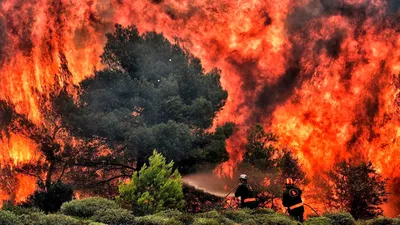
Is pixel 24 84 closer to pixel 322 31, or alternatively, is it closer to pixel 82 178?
pixel 82 178

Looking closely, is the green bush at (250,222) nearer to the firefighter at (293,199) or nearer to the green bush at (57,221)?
the firefighter at (293,199)

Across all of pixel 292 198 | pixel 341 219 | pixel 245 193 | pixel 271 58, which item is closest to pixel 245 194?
pixel 245 193

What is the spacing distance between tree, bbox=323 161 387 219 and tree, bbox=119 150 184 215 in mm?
16235

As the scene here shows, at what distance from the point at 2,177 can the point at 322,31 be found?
26566 mm

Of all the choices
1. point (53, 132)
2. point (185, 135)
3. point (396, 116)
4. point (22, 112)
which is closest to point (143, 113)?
point (185, 135)

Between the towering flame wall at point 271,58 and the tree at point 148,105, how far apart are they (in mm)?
4988

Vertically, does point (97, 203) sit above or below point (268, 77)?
below

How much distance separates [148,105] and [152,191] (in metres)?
16.3

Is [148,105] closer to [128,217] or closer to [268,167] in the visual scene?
[268,167]

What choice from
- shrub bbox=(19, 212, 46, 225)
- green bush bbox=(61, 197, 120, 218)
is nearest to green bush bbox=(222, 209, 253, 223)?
green bush bbox=(61, 197, 120, 218)

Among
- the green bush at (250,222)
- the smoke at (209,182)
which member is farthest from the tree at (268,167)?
the green bush at (250,222)

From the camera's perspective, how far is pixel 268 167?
131 feet

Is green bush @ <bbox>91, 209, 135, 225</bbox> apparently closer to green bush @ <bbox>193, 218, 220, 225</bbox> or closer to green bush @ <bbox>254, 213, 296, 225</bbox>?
green bush @ <bbox>193, 218, 220, 225</bbox>

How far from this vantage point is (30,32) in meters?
48.3
